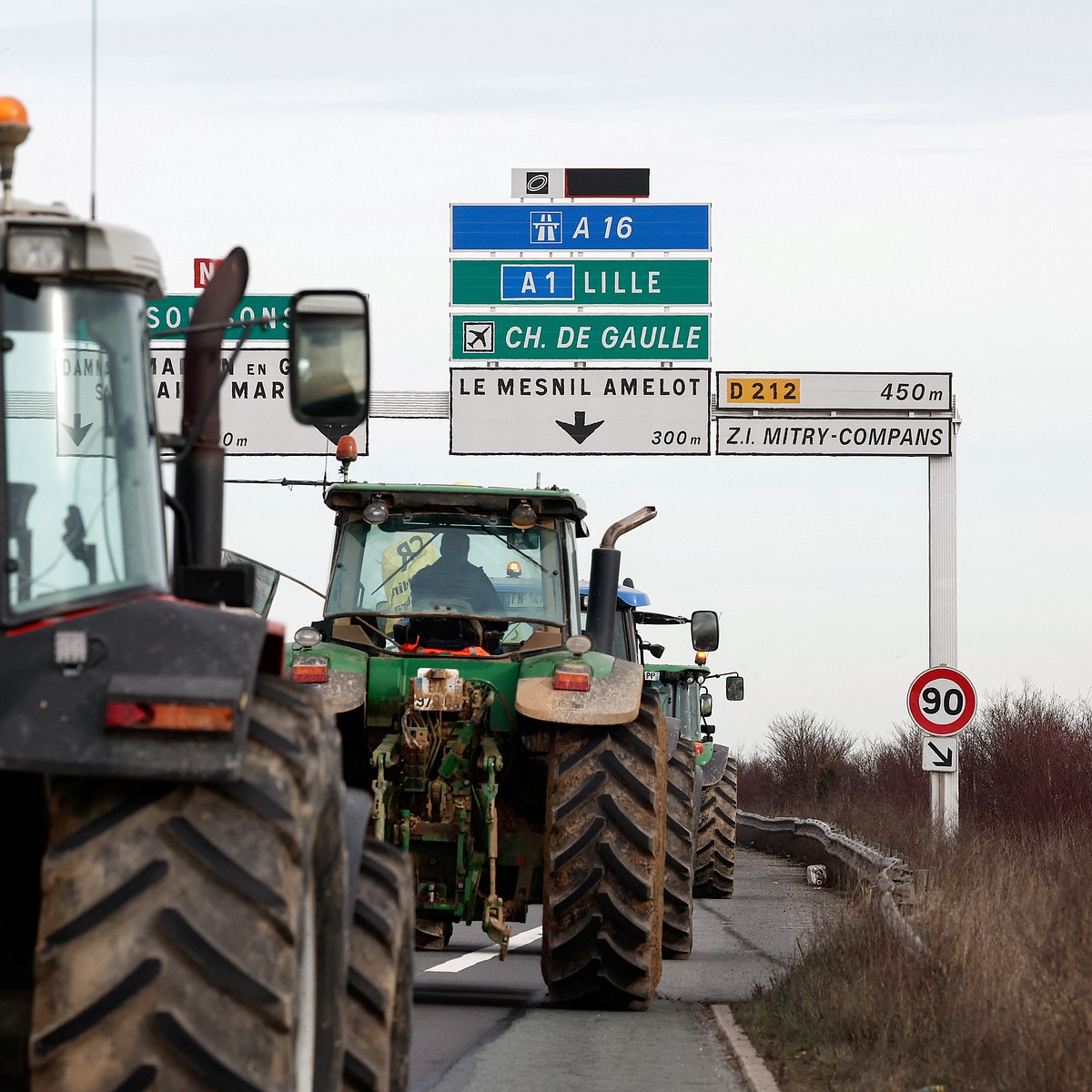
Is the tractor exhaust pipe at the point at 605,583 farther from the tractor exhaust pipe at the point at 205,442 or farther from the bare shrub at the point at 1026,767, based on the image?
the bare shrub at the point at 1026,767

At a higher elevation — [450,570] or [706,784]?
[450,570]

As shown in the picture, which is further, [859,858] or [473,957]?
Answer: [859,858]

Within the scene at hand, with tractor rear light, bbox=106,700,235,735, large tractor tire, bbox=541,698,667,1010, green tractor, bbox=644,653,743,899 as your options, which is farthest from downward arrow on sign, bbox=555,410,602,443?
tractor rear light, bbox=106,700,235,735

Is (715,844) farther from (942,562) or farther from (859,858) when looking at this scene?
(942,562)

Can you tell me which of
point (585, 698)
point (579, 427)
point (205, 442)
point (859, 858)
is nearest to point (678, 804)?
point (585, 698)

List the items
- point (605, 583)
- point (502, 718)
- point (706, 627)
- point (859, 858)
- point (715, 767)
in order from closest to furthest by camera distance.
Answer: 1. point (502, 718)
2. point (605, 583)
3. point (706, 627)
4. point (859, 858)
5. point (715, 767)

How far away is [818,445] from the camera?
22.9 metres

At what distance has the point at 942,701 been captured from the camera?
72.4ft

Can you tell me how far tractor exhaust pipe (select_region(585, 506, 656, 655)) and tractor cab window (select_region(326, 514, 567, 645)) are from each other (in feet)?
0.78

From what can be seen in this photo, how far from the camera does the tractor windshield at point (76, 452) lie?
4.66 meters

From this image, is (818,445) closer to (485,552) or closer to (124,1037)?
(485,552)

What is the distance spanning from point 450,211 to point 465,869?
40.2 ft

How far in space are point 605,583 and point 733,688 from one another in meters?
14.2

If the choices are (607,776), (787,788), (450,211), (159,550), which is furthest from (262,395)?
(787,788)
